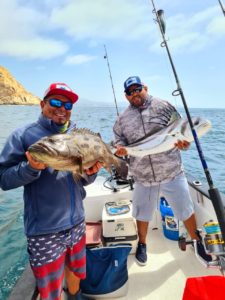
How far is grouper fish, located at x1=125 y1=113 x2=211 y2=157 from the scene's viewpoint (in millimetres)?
3225

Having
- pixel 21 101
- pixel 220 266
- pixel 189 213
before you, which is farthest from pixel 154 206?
pixel 21 101

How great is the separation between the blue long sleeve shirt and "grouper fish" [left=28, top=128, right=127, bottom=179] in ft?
0.86

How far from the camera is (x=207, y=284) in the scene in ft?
4.97

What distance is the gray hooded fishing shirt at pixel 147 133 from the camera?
3871 millimetres

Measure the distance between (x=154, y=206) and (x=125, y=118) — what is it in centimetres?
143

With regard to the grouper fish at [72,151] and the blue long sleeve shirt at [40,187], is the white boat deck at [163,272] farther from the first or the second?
the grouper fish at [72,151]

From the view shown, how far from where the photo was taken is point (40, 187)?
2.44 m

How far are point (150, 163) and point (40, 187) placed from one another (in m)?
1.91

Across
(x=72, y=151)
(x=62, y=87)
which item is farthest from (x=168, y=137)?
(x=72, y=151)

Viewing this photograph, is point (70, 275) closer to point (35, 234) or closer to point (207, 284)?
point (35, 234)

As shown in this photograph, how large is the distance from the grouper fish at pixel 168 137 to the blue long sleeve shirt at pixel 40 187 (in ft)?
4.41

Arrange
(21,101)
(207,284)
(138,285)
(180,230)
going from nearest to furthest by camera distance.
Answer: (207,284), (138,285), (180,230), (21,101)

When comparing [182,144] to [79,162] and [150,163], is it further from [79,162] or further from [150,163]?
[79,162]

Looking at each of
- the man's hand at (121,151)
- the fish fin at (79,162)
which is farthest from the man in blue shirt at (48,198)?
the man's hand at (121,151)
